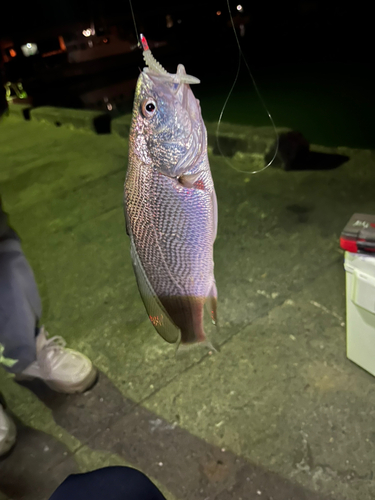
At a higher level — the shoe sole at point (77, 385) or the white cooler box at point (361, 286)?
the white cooler box at point (361, 286)

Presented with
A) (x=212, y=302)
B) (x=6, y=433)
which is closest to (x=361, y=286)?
(x=212, y=302)

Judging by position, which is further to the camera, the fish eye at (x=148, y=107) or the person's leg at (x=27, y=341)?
the person's leg at (x=27, y=341)

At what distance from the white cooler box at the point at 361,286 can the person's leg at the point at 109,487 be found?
1.32m

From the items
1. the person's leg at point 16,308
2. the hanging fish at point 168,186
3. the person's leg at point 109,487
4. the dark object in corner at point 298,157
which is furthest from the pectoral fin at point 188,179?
the dark object in corner at point 298,157

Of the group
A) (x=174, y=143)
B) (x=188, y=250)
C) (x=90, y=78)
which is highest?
(x=174, y=143)

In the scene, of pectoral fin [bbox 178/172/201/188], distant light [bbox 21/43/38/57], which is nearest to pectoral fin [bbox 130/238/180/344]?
pectoral fin [bbox 178/172/201/188]

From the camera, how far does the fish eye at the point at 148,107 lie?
0.87 metres

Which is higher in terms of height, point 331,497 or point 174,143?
point 174,143

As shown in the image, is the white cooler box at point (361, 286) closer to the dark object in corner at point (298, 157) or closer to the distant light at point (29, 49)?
the dark object in corner at point (298, 157)

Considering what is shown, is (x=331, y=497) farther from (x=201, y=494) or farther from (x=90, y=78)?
(x=90, y=78)

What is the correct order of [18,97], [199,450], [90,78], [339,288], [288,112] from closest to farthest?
[199,450]
[339,288]
[288,112]
[18,97]
[90,78]

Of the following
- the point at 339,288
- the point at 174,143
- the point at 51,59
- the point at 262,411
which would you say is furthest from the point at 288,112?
the point at 51,59

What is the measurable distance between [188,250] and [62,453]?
69.9 inches

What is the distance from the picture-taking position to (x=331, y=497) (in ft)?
5.56
